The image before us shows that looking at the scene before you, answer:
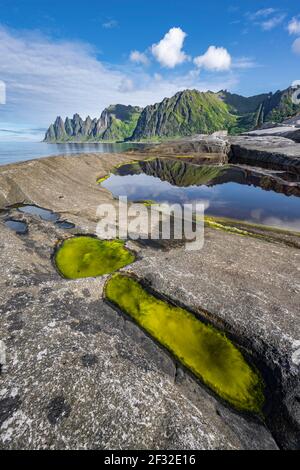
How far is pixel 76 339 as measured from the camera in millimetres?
20094

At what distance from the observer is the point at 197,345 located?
21.3 meters

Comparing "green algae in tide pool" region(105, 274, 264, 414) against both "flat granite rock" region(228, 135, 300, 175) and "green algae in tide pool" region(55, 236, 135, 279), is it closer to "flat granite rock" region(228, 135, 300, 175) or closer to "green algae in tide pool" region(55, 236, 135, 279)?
"green algae in tide pool" region(55, 236, 135, 279)

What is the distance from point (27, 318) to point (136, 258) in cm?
1455

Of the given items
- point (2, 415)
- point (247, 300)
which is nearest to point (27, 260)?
point (2, 415)

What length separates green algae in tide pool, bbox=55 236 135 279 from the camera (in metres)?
30.8

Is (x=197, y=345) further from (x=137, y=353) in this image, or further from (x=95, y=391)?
(x=95, y=391)

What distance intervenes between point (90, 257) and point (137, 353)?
16.5 m

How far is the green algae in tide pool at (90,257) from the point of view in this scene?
3080 centimetres

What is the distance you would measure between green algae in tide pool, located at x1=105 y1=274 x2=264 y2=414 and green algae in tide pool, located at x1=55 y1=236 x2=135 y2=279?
4.09m

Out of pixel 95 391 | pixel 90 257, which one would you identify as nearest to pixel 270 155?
pixel 90 257

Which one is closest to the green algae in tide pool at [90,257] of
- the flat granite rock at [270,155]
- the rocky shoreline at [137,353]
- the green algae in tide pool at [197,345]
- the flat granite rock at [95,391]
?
the rocky shoreline at [137,353]

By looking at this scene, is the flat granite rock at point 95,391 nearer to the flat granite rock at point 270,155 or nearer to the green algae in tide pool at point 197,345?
the green algae in tide pool at point 197,345

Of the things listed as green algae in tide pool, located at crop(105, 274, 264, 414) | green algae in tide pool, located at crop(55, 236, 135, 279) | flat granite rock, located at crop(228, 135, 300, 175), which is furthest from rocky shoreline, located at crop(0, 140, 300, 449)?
flat granite rock, located at crop(228, 135, 300, 175)
